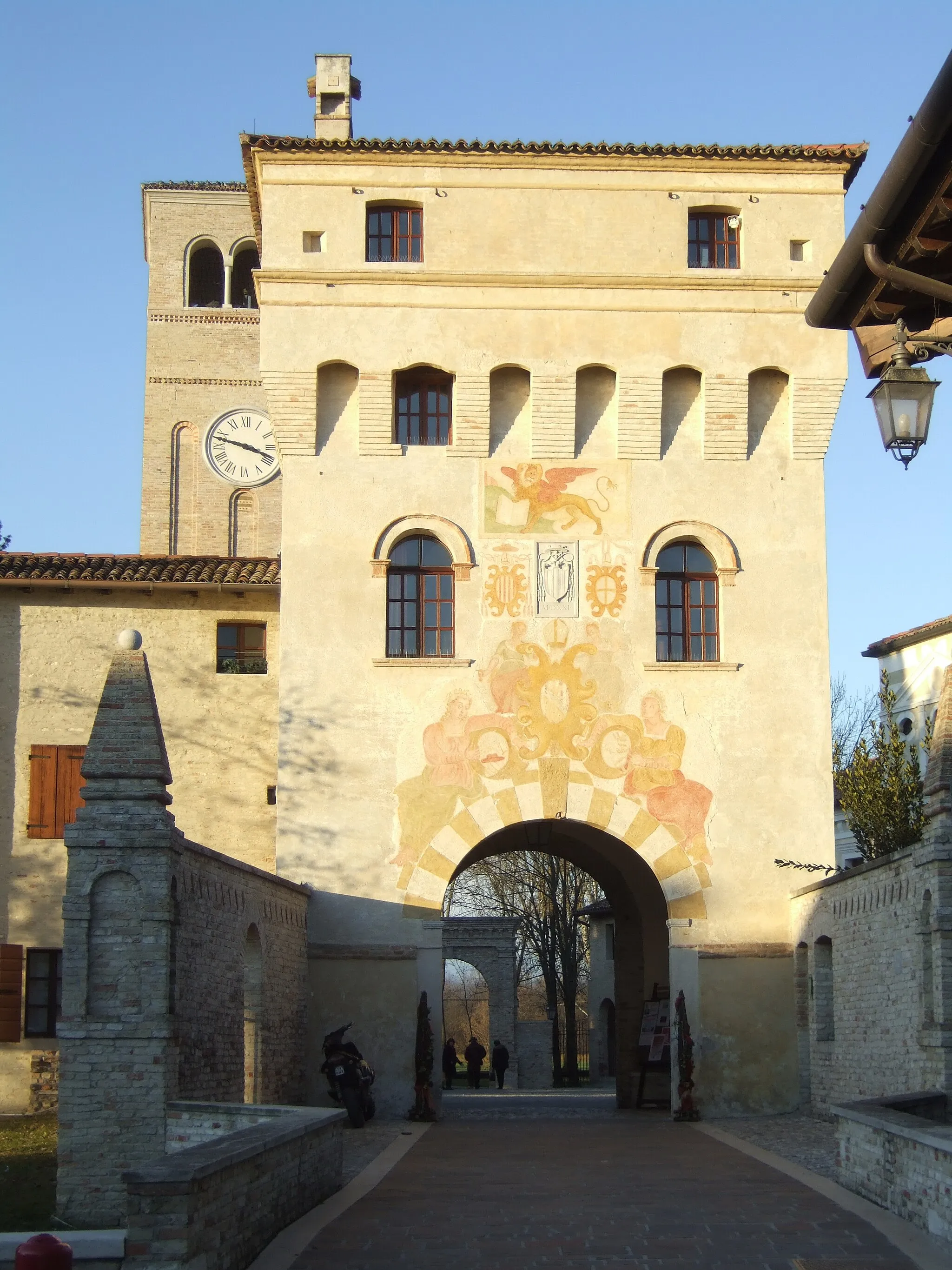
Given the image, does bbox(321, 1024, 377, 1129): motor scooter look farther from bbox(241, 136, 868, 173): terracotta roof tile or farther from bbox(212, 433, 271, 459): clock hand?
bbox(212, 433, 271, 459): clock hand

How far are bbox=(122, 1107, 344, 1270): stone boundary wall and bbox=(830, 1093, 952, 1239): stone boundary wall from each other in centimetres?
424

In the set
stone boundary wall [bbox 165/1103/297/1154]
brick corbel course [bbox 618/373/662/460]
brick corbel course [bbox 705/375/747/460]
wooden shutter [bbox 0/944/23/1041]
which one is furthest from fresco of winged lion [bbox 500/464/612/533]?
stone boundary wall [bbox 165/1103/297/1154]

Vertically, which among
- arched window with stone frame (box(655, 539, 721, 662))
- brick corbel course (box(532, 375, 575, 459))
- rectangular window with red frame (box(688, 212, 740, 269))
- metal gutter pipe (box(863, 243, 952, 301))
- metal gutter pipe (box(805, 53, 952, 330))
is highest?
rectangular window with red frame (box(688, 212, 740, 269))

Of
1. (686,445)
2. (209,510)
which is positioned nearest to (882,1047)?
(686,445)

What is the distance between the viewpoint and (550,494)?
74.2ft

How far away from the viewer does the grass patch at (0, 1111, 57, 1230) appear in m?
13.1

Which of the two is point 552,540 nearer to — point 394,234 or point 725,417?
point 725,417

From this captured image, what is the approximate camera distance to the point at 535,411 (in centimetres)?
2264

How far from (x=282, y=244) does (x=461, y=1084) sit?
2691 cm

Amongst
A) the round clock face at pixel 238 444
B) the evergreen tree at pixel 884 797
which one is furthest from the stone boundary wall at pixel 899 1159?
the round clock face at pixel 238 444

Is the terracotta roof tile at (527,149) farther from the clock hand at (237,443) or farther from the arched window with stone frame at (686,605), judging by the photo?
the clock hand at (237,443)

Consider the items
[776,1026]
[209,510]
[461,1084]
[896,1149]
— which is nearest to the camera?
[896,1149]

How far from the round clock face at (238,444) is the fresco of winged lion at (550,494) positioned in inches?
698

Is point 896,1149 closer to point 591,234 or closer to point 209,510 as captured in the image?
point 591,234
